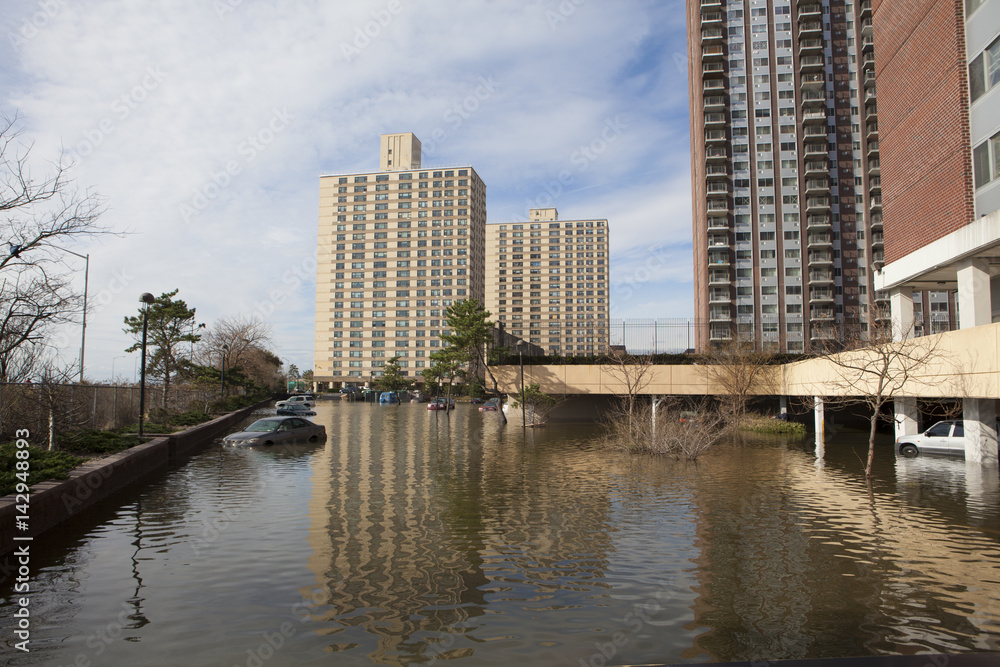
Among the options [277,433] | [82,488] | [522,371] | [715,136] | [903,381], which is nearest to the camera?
[82,488]

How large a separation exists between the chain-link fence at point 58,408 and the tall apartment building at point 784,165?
70069mm

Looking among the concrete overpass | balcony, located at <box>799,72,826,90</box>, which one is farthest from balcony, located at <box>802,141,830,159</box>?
the concrete overpass

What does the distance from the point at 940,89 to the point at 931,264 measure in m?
6.85

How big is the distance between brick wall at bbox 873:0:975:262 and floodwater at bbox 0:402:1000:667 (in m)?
12.0

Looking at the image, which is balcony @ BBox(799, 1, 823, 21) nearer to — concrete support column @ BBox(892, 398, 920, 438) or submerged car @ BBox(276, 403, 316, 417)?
concrete support column @ BBox(892, 398, 920, 438)

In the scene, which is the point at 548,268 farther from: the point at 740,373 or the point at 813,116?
the point at 740,373

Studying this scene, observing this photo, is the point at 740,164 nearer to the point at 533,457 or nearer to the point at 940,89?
the point at 940,89

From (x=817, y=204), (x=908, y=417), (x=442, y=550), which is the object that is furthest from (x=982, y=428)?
(x=817, y=204)

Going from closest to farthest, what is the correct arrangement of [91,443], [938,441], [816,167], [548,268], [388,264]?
[91,443] → [938,441] → [816,167] → [388,264] → [548,268]

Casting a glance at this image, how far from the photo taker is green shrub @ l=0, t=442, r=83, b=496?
10.7 metres

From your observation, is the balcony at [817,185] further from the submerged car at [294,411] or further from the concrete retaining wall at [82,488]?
the concrete retaining wall at [82,488]

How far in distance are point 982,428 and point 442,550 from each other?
20.4 metres

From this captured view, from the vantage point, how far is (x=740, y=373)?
37594 millimetres

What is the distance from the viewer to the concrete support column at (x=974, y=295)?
2131 centimetres
